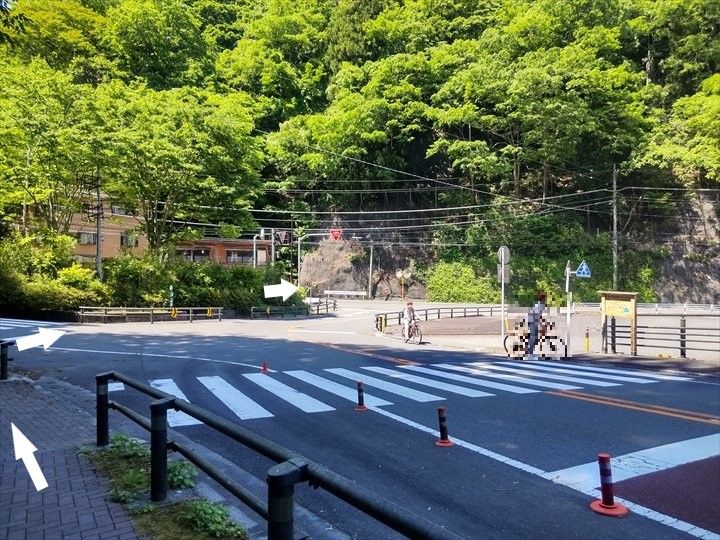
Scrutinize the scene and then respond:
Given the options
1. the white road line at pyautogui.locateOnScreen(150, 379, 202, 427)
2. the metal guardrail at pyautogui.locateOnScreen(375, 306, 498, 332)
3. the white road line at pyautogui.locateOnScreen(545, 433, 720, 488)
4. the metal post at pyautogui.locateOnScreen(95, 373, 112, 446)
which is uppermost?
the metal post at pyautogui.locateOnScreen(95, 373, 112, 446)

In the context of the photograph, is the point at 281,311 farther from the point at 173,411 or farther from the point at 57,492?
the point at 57,492

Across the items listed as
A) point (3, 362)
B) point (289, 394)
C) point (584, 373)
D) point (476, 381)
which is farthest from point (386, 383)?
point (3, 362)

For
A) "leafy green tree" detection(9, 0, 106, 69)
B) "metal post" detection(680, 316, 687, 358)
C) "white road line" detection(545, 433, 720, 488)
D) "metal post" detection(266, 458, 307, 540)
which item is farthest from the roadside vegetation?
"leafy green tree" detection(9, 0, 106, 69)

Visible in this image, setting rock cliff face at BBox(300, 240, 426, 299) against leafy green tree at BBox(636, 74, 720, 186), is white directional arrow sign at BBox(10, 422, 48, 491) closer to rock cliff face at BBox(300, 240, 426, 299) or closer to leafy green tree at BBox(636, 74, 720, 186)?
rock cliff face at BBox(300, 240, 426, 299)

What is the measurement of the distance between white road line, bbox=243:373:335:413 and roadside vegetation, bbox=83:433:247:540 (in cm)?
371

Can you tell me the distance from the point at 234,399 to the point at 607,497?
6.80 meters

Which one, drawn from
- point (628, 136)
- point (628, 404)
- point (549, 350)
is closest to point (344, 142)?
point (628, 136)

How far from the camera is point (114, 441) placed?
19.2 feet

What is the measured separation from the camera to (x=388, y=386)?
36.8 feet

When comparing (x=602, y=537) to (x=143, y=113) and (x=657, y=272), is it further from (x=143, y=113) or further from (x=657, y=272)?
(x=657, y=272)

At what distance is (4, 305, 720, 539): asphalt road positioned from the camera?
474 centimetres

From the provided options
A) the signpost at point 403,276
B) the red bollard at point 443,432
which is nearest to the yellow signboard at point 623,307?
the red bollard at point 443,432

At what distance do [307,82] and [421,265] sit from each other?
23.9 meters

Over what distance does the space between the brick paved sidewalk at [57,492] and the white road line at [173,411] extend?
4.01 ft
